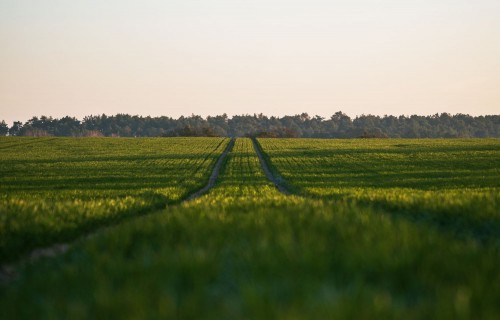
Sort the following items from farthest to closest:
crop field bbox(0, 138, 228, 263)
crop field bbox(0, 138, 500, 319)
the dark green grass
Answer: the dark green grass → crop field bbox(0, 138, 228, 263) → crop field bbox(0, 138, 500, 319)

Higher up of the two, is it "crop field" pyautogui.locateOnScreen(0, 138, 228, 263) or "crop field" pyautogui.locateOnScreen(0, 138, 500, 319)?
"crop field" pyautogui.locateOnScreen(0, 138, 500, 319)

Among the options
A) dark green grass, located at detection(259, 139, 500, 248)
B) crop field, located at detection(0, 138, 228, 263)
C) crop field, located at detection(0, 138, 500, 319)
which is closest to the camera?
crop field, located at detection(0, 138, 500, 319)

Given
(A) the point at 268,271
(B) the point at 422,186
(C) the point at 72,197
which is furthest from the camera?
(B) the point at 422,186

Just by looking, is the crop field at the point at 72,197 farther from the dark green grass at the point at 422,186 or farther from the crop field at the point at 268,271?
the dark green grass at the point at 422,186

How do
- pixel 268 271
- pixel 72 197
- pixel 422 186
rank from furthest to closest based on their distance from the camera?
pixel 422 186 < pixel 72 197 < pixel 268 271

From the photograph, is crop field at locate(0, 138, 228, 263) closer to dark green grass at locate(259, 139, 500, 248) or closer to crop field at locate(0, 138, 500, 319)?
crop field at locate(0, 138, 500, 319)

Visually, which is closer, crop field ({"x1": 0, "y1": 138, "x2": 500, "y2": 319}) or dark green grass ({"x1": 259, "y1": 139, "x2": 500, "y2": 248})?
crop field ({"x1": 0, "y1": 138, "x2": 500, "y2": 319})

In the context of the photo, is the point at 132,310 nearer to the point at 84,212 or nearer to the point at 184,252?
the point at 184,252

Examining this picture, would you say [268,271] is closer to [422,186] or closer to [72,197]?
[72,197]

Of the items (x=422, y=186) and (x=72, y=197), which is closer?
(x=72, y=197)

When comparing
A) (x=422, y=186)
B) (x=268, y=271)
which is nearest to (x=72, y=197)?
(x=268, y=271)

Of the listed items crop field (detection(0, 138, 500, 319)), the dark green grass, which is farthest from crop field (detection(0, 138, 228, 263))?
the dark green grass

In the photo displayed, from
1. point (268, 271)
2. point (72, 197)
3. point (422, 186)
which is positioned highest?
point (268, 271)

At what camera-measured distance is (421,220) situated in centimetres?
1190
